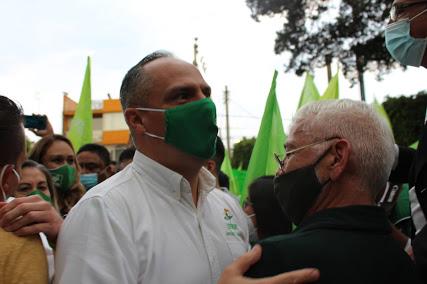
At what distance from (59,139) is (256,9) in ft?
44.5

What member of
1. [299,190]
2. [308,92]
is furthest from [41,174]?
[308,92]

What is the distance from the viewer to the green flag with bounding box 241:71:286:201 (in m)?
5.38

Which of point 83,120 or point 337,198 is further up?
point 337,198

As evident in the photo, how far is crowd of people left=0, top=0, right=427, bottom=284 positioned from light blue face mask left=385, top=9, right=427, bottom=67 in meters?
0.92

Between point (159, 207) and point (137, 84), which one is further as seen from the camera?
point (137, 84)

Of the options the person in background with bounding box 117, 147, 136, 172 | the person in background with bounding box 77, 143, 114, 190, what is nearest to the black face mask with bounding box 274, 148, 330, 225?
the person in background with bounding box 117, 147, 136, 172

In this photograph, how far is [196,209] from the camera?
6.92ft

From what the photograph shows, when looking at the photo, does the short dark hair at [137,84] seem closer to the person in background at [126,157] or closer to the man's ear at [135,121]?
the man's ear at [135,121]

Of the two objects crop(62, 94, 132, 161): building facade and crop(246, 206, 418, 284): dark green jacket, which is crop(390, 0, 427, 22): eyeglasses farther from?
crop(62, 94, 132, 161): building facade

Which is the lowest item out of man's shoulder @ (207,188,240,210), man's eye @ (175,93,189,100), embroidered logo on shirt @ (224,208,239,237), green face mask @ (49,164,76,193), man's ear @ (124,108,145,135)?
green face mask @ (49,164,76,193)

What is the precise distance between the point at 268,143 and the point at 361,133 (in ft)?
12.6

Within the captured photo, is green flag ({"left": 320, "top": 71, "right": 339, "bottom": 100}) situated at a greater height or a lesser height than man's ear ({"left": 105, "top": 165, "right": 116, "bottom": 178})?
greater

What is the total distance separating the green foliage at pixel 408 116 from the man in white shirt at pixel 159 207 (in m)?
13.9

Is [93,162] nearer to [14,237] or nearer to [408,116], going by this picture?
[14,237]
